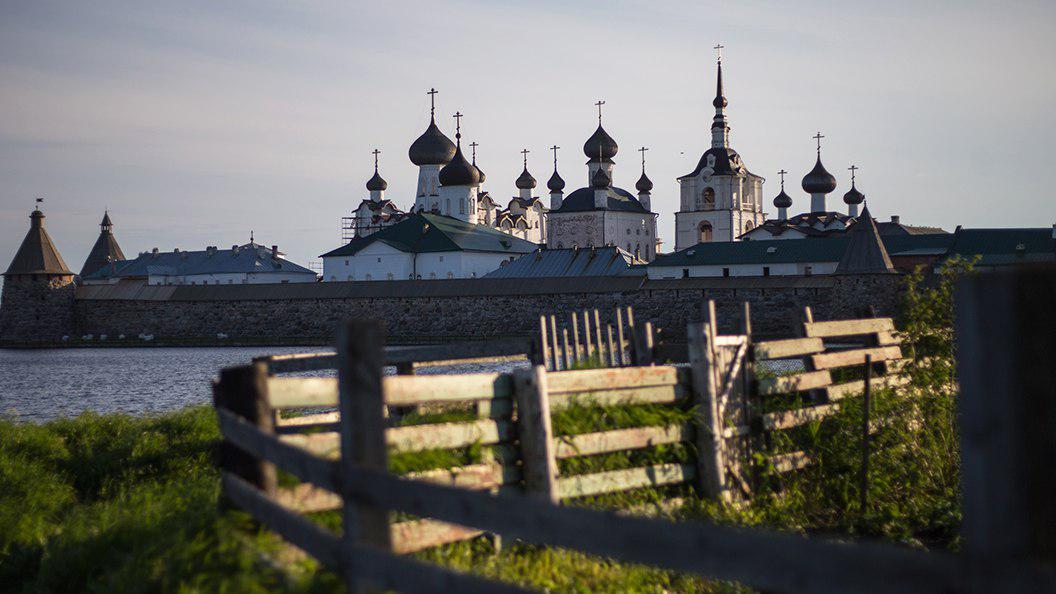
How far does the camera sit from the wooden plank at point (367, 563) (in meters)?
2.74

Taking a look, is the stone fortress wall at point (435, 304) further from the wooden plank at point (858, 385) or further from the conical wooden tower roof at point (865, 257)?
the wooden plank at point (858, 385)

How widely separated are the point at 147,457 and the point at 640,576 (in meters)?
5.21

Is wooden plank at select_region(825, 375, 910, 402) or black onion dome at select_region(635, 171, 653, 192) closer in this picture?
wooden plank at select_region(825, 375, 910, 402)

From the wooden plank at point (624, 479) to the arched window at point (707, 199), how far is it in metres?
75.6

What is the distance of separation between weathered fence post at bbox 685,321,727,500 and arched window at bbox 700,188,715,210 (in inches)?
2967

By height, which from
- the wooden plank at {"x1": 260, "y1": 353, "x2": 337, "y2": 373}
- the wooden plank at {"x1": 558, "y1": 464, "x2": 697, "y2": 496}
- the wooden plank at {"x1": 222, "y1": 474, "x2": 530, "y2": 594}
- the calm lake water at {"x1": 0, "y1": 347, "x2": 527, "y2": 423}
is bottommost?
the calm lake water at {"x1": 0, "y1": 347, "x2": 527, "y2": 423}

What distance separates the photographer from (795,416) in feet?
24.5

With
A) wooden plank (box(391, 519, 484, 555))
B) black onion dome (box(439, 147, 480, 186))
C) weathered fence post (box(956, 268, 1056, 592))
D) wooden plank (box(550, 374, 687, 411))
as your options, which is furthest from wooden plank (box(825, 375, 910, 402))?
black onion dome (box(439, 147, 480, 186))

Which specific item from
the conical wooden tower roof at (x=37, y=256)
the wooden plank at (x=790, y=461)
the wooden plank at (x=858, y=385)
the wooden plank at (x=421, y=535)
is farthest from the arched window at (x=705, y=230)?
the wooden plank at (x=421, y=535)

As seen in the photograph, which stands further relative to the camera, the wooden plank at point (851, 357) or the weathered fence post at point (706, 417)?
the wooden plank at point (851, 357)

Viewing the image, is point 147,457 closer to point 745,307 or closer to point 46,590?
point 46,590

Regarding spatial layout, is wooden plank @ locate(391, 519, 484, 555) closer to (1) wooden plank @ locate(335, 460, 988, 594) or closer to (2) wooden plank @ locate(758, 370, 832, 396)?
(1) wooden plank @ locate(335, 460, 988, 594)

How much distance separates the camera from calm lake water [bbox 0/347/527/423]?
22000 mm

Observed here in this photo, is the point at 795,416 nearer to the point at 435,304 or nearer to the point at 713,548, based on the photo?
the point at 713,548
